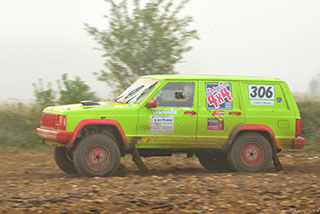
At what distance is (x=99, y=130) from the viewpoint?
30.7 feet

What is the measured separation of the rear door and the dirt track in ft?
2.58

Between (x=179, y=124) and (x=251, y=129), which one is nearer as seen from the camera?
(x=179, y=124)

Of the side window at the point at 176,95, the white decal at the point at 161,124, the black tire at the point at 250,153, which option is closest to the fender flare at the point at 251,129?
the black tire at the point at 250,153

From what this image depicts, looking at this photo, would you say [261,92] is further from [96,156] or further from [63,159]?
[63,159]

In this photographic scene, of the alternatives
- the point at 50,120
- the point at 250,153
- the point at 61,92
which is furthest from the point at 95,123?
the point at 61,92

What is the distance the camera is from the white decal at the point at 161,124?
930 cm

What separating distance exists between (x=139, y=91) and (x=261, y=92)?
2.23 meters

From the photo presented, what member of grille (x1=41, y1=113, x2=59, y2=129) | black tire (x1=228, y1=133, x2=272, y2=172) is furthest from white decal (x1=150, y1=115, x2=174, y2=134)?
grille (x1=41, y1=113, x2=59, y2=129)

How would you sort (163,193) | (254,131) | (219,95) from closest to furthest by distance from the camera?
(163,193) < (219,95) < (254,131)

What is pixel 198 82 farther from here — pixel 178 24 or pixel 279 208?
pixel 178 24

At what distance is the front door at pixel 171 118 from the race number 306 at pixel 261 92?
1.08 m

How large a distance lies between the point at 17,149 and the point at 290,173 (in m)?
6.29

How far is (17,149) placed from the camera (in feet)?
41.1

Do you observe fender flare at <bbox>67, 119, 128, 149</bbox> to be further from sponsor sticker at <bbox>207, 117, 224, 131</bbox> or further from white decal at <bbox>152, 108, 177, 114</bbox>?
sponsor sticker at <bbox>207, 117, 224, 131</bbox>
